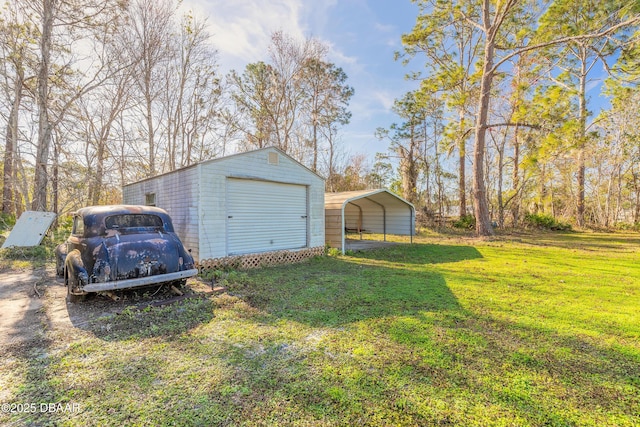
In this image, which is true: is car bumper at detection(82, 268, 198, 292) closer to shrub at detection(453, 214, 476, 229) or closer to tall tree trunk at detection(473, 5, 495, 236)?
tall tree trunk at detection(473, 5, 495, 236)

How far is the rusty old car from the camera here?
407cm

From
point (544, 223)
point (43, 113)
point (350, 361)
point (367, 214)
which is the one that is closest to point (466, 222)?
point (544, 223)

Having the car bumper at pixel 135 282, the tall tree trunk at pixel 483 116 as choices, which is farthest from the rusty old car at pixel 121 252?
the tall tree trunk at pixel 483 116

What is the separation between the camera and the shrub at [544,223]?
18375mm

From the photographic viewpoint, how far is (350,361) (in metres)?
2.70

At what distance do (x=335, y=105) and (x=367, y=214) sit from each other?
9.78 metres

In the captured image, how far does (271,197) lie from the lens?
7.89 m

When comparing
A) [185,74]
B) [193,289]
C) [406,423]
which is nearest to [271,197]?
[193,289]

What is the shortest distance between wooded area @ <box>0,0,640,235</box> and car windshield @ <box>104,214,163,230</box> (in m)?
8.19

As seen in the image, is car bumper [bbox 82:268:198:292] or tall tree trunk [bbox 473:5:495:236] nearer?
car bumper [bbox 82:268:198:292]

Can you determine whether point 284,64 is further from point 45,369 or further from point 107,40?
point 45,369

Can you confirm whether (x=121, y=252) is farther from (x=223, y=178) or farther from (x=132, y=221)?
(x=223, y=178)

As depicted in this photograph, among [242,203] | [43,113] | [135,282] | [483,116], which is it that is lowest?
[135,282]

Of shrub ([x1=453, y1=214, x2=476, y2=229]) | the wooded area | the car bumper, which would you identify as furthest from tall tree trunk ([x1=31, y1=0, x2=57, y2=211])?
shrub ([x1=453, y1=214, x2=476, y2=229])
